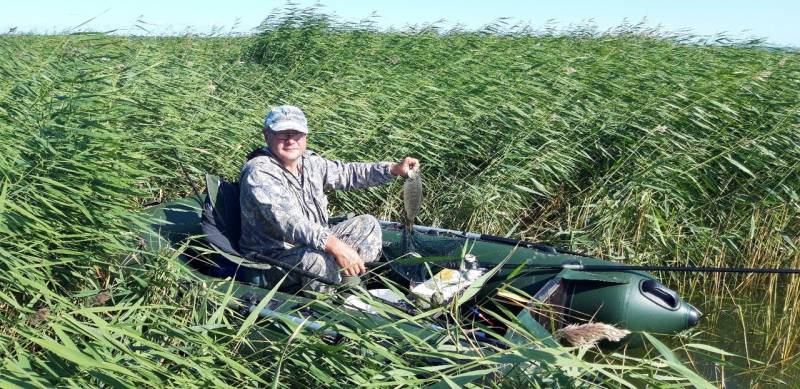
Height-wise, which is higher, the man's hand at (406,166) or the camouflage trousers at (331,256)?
the man's hand at (406,166)

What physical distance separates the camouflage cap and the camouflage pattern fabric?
138mm

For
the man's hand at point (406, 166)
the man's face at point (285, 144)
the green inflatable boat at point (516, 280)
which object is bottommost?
the green inflatable boat at point (516, 280)

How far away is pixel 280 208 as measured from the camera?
419 cm

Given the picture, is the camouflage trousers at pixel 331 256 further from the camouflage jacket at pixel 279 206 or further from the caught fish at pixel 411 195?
the caught fish at pixel 411 195

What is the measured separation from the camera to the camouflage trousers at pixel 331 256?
4.16 metres

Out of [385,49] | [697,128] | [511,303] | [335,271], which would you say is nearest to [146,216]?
[335,271]

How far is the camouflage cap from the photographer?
431 cm

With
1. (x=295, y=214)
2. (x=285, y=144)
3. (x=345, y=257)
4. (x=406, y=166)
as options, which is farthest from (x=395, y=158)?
(x=345, y=257)

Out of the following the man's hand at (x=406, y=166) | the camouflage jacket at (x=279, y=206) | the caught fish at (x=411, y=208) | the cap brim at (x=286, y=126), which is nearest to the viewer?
the camouflage jacket at (x=279, y=206)

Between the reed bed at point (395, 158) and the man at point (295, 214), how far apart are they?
0.51m

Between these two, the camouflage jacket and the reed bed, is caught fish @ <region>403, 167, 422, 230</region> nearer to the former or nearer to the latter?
the camouflage jacket

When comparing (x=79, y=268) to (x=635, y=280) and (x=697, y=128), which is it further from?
(x=697, y=128)

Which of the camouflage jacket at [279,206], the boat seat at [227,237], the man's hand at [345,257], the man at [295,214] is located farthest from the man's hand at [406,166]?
the boat seat at [227,237]

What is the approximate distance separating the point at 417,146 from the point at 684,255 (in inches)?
74.7
